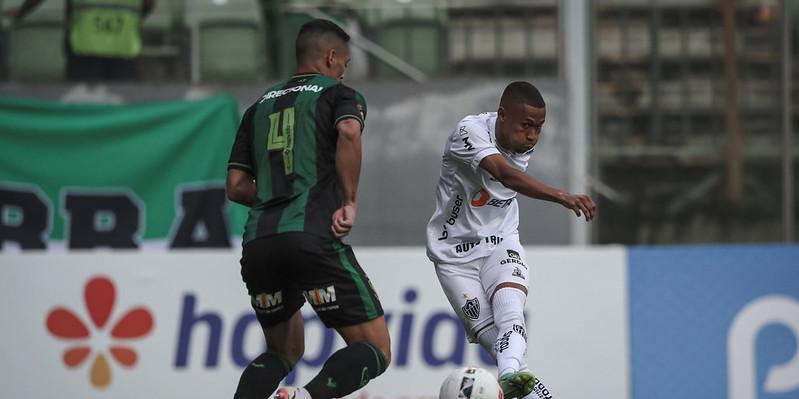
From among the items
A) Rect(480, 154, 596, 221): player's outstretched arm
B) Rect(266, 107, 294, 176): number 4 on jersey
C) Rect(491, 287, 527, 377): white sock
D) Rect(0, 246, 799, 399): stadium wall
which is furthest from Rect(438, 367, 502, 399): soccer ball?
Rect(0, 246, 799, 399): stadium wall

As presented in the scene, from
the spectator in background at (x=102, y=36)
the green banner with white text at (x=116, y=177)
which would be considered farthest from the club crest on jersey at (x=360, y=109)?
the spectator in background at (x=102, y=36)

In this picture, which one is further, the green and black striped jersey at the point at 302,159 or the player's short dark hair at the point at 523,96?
the player's short dark hair at the point at 523,96

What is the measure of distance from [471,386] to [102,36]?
619cm

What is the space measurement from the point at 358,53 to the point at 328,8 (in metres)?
0.47

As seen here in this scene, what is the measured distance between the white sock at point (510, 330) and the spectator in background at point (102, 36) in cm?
560

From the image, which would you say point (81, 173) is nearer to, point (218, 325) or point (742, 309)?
point (218, 325)

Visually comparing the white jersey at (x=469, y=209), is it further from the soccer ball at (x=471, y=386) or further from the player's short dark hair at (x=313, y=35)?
the player's short dark hair at (x=313, y=35)

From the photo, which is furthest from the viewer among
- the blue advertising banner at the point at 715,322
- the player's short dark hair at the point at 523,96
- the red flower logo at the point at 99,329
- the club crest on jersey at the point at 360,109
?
the blue advertising banner at the point at 715,322

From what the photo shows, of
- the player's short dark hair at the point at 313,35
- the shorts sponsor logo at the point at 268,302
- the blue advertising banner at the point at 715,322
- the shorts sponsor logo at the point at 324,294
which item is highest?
the player's short dark hair at the point at 313,35

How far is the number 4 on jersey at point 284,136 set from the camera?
5.84 m

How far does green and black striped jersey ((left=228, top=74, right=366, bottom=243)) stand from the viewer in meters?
5.80

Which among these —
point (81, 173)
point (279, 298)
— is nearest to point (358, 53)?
point (81, 173)

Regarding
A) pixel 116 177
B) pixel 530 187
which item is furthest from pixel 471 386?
pixel 116 177

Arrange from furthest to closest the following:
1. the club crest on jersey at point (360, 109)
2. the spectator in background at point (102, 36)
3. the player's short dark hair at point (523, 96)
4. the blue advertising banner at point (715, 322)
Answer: the spectator in background at point (102, 36)
the blue advertising banner at point (715, 322)
the player's short dark hair at point (523, 96)
the club crest on jersey at point (360, 109)
